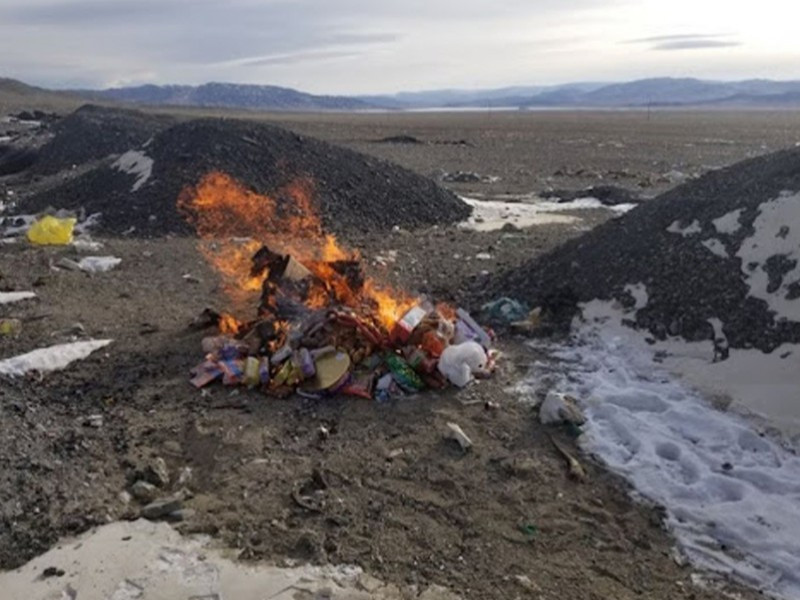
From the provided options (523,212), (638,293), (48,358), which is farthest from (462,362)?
(523,212)

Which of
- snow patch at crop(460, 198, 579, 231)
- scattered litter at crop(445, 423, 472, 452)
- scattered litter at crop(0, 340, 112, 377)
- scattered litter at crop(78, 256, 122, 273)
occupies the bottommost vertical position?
scattered litter at crop(445, 423, 472, 452)

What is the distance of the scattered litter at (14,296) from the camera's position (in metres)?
9.60

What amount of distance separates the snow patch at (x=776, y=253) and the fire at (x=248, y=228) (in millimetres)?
3874

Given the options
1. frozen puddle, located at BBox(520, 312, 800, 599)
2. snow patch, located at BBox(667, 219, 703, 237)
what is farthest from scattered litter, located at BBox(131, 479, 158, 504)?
snow patch, located at BBox(667, 219, 703, 237)

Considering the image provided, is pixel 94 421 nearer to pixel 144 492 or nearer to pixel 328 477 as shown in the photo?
pixel 144 492

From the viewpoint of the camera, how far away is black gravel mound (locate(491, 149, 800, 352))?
7.96m

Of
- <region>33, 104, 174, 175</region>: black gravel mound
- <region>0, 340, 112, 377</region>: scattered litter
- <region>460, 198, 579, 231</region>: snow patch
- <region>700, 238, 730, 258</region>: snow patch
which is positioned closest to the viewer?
<region>0, 340, 112, 377</region>: scattered litter

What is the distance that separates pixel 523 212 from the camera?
1716cm

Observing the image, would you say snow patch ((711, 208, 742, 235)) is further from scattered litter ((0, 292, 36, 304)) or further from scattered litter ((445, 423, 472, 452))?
scattered litter ((0, 292, 36, 304))

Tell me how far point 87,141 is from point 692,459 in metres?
22.2

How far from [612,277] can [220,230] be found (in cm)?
746

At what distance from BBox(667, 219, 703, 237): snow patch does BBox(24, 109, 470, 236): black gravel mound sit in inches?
248

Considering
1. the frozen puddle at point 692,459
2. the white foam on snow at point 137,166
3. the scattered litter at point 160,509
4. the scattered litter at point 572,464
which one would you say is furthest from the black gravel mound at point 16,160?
the scattered litter at point 572,464

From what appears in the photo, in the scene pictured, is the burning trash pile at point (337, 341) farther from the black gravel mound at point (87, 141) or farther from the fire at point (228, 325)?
the black gravel mound at point (87, 141)
